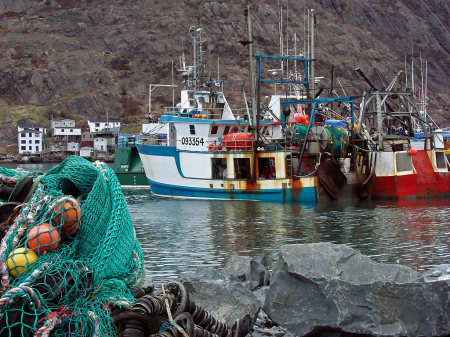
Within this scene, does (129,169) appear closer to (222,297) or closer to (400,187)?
(400,187)

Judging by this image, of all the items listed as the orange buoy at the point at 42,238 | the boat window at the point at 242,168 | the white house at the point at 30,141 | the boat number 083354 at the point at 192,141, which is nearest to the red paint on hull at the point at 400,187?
the boat window at the point at 242,168

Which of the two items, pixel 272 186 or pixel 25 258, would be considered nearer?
pixel 25 258

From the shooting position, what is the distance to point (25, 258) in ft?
16.1

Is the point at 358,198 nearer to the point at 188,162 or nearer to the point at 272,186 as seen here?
the point at 272,186

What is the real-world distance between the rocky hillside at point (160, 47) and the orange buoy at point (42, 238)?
99.5 metres

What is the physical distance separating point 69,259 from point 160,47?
132m

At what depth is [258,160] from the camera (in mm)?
25953

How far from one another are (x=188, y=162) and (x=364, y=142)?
8.73 meters

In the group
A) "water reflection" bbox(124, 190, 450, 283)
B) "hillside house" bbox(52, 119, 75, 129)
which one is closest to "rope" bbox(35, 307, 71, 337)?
"water reflection" bbox(124, 190, 450, 283)

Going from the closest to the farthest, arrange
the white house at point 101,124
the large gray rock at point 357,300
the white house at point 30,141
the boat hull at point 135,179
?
the large gray rock at point 357,300 → the boat hull at point 135,179 → the white house at point 30,141 → the white house at point 101,124

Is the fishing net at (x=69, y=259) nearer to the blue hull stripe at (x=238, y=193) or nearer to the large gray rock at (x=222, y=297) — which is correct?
the large gray rock at (x=222, y=297)

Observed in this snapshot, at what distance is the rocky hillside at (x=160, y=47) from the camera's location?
119 metres

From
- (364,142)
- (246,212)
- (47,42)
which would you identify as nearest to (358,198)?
(364,142)

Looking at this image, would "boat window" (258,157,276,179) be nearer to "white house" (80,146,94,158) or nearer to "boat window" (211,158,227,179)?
"boat window" (211,158,227,179)
